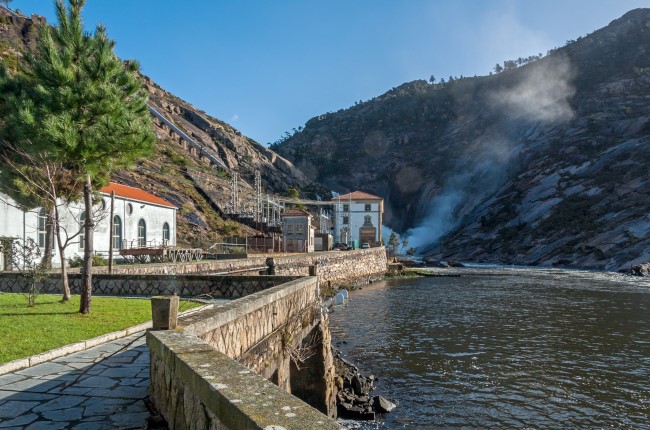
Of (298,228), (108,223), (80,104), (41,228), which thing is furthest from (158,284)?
(298,228)

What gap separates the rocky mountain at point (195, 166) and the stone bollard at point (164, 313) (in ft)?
88.3

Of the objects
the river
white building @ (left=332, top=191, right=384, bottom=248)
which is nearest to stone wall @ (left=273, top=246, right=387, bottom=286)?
the river

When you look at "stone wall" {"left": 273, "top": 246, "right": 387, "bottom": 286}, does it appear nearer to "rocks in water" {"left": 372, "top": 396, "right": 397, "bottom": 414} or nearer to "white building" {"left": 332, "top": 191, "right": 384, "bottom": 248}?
"rocks in water" {"left": 372, "top": 396, "right": 397, "bottom": 414}

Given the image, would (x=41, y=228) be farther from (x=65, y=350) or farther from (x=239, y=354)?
(x=239, y=354)

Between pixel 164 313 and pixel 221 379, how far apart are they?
2391mm

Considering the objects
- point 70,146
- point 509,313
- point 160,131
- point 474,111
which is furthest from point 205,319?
point 474,111

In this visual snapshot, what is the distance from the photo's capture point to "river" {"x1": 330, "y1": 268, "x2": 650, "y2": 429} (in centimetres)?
1342

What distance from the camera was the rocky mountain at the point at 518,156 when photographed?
71.1 meters

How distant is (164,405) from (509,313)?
89.1ft

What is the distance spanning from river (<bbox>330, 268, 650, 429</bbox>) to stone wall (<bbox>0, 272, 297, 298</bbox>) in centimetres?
520

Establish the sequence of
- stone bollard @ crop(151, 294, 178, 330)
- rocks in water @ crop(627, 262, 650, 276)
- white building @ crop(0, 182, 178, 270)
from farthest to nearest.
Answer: rocks in water @ crop(627, 262, 650, 276) < white building @ crop(0, 182, 178, 270) < stone bollard @ crop(151, 294, 178, 330)

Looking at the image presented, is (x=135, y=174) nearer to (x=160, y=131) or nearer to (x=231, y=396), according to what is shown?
(x=160, y=131)

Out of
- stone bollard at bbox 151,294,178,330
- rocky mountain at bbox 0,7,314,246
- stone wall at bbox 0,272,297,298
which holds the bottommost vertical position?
stone wall at bbox 0,272,297,298

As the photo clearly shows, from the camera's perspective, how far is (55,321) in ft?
33.6
